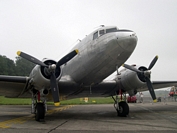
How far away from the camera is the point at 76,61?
11.4m

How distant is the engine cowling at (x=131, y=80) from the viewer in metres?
12.8

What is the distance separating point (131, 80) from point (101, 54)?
4.30 m

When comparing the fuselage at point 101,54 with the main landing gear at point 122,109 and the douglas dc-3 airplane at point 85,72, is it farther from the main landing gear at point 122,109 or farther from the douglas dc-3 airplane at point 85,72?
the main landing gear at point 122,109

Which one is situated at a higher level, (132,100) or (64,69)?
(64,69)

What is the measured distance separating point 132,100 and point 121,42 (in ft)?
85.2

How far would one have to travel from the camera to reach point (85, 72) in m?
10.9

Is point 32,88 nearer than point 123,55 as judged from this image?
No

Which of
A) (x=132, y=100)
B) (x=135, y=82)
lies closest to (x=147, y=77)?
(x=135, y=82)

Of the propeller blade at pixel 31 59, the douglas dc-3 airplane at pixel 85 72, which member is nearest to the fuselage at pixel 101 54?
the douglas dc-3 airplane at pixel 85 72

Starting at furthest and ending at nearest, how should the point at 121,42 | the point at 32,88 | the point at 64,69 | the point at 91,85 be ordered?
1. the point at 64,69
2. the point at 91,85
3. the point at 32,88
4. the point at 121,42

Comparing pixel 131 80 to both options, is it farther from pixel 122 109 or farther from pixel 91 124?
pixel 91 124

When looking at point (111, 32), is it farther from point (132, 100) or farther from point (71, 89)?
point (132, 100)

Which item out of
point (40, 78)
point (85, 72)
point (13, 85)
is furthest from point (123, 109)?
point (13, 85)

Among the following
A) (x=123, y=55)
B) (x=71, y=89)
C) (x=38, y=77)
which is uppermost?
(x=123, y=55)
